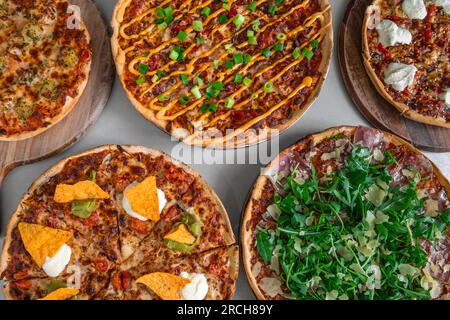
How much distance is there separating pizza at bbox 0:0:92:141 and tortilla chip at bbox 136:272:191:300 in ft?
5.02

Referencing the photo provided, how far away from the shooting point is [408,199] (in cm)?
424

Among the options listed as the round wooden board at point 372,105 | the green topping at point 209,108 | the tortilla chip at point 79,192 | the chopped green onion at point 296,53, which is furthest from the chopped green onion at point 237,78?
the tortilla chip at point 79,192

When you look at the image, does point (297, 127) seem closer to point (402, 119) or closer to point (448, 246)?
point (402, 119)

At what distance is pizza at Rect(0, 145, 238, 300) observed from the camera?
3969 mm

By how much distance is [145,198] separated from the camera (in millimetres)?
4035

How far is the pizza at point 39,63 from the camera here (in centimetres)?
416

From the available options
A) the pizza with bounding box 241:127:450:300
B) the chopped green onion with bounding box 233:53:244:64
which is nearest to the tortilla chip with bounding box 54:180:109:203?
the pizza with bounding box 241:127:450:300

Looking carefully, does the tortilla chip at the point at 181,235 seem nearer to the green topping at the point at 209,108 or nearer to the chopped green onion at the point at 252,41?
the green topping at the point at 209,108

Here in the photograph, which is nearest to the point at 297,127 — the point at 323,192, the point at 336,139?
the point at 336,139

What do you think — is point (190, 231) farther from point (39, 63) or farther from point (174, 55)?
point (39, 63)

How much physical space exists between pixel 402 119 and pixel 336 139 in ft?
2.31

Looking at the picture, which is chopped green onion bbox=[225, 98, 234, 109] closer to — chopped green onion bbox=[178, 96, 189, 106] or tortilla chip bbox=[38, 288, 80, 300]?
chopped green onion bbox=[178, 96, 189, 106]

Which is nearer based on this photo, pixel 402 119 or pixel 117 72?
pixel 117 72

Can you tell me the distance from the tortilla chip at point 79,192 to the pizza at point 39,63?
579 millimetres
